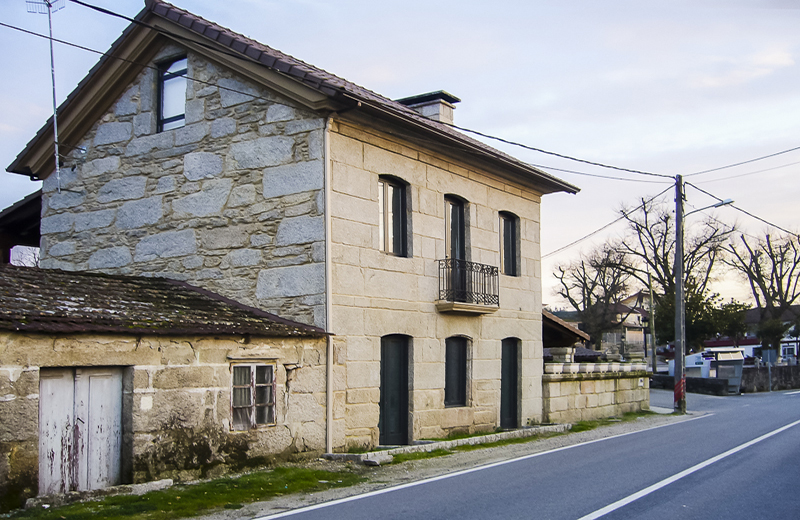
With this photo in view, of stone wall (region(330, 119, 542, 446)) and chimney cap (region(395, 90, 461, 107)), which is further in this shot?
chimney cap (region(395, 90, 461, 107))

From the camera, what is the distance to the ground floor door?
30.4 feet

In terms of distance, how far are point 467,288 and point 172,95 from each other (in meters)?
7.22

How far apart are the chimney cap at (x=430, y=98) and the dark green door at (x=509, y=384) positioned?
22.2 ft

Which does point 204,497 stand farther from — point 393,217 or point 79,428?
point 393,217

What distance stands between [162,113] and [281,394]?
22.0ft

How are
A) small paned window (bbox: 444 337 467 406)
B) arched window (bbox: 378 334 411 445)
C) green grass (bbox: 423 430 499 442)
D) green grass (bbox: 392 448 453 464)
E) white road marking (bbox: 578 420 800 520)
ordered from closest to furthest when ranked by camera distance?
1. white road marking (bbox: 578 420 800 520)
2. green grass (bbox: 392 448 453 464)
3. arched window (bbox: 378 334 411 445)
4. green grass (bbox: 423 430 499 442)
5. small paned window (bbox: 444 337 467 406)

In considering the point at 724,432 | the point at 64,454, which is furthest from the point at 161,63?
the point at 724,432

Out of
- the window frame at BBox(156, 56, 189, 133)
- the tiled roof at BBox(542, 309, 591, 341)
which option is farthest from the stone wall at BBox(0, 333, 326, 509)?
the tiled roof at BBox(542, 309, 591, 341)

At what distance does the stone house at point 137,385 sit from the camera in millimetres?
8820

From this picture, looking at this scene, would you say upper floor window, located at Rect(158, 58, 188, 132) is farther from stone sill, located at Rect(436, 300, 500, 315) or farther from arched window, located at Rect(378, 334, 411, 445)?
stone sill, located at Rect(436, 300, 500, 315)

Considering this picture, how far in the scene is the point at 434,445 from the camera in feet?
45.8

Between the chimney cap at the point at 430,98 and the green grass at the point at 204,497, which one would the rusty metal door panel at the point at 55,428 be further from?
the chimney cap at the point at 430,98

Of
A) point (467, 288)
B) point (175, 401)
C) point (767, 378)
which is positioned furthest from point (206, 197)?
point (767, 378)

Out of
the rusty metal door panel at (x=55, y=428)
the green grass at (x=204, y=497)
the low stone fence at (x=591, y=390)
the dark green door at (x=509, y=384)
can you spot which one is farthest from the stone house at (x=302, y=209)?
the rusty metal door panel at (x=55, y=428)
